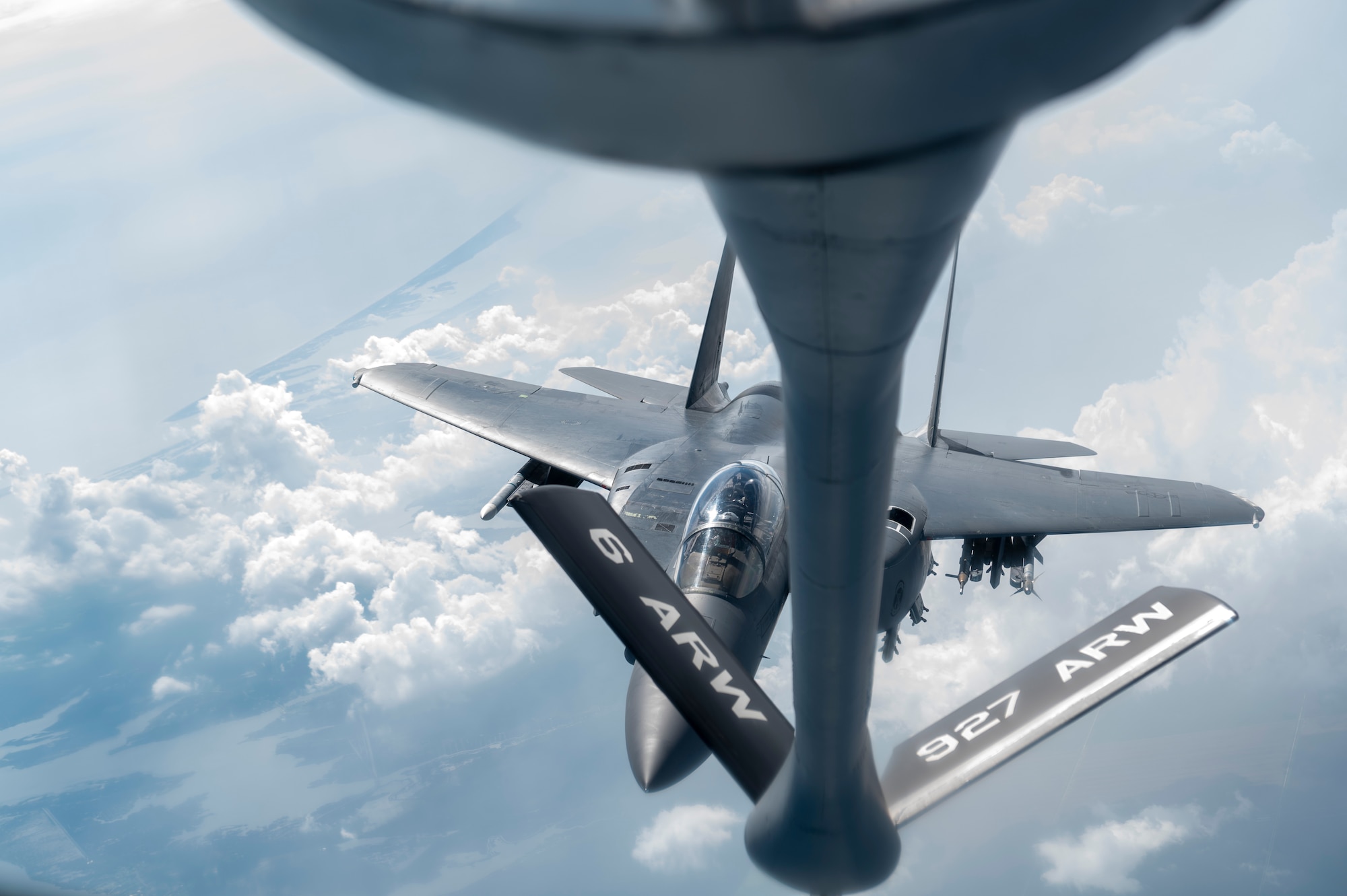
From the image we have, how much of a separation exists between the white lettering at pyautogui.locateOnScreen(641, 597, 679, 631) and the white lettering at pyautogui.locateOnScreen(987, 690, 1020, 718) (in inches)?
107

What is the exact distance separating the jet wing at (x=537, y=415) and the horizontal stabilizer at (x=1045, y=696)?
11465 millimetres

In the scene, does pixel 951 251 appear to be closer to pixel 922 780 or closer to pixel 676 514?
pixel 922 780

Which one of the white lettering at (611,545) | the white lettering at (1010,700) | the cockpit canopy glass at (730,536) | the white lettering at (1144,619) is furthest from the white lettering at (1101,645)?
the cockpit canopy glass at (730,536)

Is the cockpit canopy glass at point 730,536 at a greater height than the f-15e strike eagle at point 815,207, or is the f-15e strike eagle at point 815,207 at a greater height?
the cockpit canopy glass at point 730,536

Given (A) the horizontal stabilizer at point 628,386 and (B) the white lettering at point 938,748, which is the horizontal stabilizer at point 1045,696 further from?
(A) the horizontal stabilizer at point 628,386

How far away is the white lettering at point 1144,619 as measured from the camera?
23.5 ft

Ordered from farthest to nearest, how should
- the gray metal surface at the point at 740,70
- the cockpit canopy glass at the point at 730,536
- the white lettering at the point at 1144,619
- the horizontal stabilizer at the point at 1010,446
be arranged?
1. the horizontal stabilizer at the point at 1010,446
2. the cockpit canopy glass at the point at 730,536
3. the white lettering at the point at 1144,619
4. the gray metal surface at the point at 740,70

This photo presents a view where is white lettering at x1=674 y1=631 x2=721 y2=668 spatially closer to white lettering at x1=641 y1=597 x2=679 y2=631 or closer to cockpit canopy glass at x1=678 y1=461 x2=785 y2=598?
white lettering at x1=641 y1=597 x2=679 y2=631

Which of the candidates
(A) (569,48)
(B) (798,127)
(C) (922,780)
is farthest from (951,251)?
(C) (922,780)

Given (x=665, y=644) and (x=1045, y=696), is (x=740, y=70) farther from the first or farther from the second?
(x=1045, y=696)

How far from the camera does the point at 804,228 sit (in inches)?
86.2

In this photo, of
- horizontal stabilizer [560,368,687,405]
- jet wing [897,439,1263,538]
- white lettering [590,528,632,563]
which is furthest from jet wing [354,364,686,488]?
white lettering [590,528,632,563]

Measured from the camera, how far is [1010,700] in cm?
701

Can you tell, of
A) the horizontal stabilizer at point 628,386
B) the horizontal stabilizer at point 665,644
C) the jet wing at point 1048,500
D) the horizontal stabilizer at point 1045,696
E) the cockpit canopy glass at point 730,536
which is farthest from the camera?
the horizontal stabilizer at point 628,386
